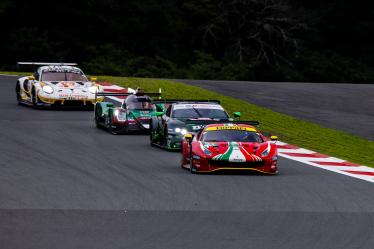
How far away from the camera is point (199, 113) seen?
81.1ft

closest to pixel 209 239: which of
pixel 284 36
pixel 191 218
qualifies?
pixel 191 218

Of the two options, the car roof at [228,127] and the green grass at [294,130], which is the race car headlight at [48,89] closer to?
the green grass at [294,130]

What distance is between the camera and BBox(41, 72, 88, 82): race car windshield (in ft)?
A: 113

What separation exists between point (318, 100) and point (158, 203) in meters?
23.7

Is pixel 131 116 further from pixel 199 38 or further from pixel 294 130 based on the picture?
pixel 199 38

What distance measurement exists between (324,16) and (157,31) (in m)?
11.1

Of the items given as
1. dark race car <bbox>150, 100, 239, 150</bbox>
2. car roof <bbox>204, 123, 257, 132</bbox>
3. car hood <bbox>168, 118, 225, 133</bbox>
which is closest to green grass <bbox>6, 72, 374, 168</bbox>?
dark race car <bbox>150, 100, 239, 150</bbox>

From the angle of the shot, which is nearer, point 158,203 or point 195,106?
point 158,203

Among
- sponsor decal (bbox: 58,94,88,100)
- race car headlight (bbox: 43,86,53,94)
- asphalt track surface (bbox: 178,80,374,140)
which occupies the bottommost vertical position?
asphalt track surface (bbox: 178,80,374,140)

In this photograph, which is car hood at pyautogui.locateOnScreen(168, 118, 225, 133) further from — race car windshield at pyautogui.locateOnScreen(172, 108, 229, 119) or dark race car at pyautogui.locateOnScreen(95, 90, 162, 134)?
dark race car at pyautogui.locateOnScreen(95, 90, 162, 134)

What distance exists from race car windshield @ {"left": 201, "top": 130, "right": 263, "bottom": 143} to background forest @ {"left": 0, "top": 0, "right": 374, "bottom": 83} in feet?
123

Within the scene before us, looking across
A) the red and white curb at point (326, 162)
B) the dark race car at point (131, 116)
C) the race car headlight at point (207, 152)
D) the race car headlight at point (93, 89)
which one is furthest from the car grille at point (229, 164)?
the race car headlight at point (93, 89)

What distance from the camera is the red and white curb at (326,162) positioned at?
2111 cm

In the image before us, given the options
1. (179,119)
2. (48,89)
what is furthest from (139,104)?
(48,89)
